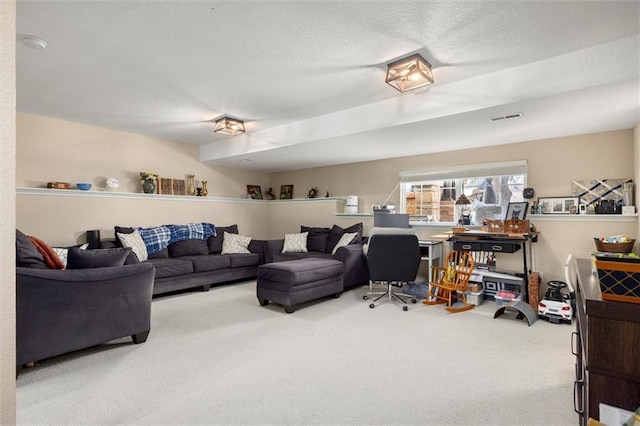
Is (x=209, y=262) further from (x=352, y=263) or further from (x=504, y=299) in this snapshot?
(x=504, y=299)

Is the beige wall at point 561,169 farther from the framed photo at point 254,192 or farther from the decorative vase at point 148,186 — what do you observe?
the decorative vase at point 148,186

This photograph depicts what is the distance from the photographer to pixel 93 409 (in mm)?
1783

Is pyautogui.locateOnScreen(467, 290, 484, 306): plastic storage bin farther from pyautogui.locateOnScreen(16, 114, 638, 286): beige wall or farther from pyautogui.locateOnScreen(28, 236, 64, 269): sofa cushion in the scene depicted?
pyautogui.locateOnScreen(28, 236, 64, 269): sofa cushion

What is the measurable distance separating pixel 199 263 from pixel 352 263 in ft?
7.23

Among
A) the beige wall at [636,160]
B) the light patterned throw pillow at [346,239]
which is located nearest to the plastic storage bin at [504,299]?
the beige wall at [636,160]

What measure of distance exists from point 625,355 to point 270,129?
4.52 metres

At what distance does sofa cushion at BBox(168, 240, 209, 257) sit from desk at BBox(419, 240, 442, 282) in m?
3.47

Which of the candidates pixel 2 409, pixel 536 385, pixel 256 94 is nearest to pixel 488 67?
pixel 256 94

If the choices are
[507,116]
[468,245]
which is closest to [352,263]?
[468,245]

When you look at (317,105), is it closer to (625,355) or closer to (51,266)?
(51,266)

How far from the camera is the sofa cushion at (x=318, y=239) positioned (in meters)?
5.62

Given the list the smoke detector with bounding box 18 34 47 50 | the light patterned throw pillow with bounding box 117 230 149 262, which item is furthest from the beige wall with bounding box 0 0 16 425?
the light patterned throw pillow with bounding box 117 230 149 262

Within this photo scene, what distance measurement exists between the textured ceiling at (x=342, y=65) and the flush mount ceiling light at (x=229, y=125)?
0.17 metres

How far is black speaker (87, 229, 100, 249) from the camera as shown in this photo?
14.4 ft
